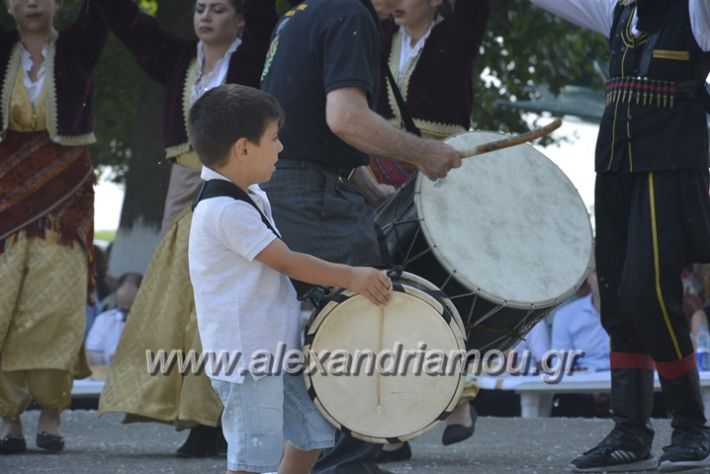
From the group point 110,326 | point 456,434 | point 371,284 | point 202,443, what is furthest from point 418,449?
point 110,326

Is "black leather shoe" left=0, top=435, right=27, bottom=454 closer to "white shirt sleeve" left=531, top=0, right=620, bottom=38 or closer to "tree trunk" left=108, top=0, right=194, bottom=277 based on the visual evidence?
"white shirt sleeve" left=531, top=0, right=620, bottom=38

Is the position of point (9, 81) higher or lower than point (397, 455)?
higher

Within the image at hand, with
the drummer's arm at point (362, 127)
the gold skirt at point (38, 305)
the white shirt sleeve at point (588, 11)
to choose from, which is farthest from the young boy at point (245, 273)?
the gold skirt at point (38, 305)

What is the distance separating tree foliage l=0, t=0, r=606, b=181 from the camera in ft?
44.8

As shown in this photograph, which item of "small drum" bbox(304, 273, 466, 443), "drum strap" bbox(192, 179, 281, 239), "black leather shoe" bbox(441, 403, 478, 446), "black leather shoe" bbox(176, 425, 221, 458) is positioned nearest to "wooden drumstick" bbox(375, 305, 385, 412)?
"small drum" bbox(304, 273, 466, 443)

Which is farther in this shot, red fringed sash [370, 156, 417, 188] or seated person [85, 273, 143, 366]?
seated person [85, 273, 143, 366]

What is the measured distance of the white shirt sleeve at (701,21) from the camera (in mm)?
5074

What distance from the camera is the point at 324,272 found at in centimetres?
393

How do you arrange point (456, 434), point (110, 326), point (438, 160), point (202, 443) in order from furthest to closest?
1. point (110, 326)
2. point (202, 443)
3. point (456, 434)
4. point (438, 160)

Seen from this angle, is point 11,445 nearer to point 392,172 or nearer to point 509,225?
point 392,172

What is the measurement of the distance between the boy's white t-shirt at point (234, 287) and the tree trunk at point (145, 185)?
7.96 metres

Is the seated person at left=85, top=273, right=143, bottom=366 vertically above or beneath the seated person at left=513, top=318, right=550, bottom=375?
beneath

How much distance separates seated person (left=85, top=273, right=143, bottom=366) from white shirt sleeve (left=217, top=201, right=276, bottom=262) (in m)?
6.85

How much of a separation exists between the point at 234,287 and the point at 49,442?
3.19 metres
